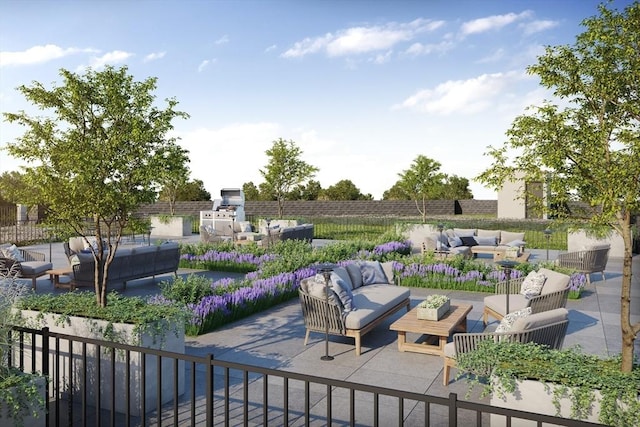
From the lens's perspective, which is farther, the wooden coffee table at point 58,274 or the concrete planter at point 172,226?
Result: the concrete planter at point 172,226

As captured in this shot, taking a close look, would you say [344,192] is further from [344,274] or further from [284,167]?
[344,274]

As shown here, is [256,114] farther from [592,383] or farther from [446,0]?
[592,383]

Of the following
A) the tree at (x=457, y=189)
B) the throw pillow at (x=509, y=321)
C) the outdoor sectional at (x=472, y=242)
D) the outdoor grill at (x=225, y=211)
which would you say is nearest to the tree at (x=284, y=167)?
the outdoor grill at (x=225, y=211)

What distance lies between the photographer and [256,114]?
2042cm

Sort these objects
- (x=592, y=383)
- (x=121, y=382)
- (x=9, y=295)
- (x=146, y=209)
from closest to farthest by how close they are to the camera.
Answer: (x=592, y=383) → (x=9, y=295) → (x=121, y=382) → (x=146, y=209)

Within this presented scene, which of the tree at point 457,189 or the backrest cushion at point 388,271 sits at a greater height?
the tree at point 457,189

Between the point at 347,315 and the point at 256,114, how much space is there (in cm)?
1457

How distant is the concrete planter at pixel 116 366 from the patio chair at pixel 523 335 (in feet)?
9.56

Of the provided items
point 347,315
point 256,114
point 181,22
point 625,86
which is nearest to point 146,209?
point 256,114

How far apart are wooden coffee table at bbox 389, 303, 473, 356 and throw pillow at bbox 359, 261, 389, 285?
1.87m

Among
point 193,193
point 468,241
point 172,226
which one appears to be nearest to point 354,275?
point 468,241

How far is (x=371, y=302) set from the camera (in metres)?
7.88

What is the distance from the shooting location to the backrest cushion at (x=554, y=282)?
7.91m

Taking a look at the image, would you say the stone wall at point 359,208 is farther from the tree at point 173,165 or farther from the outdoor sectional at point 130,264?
the tree at point 173,165
